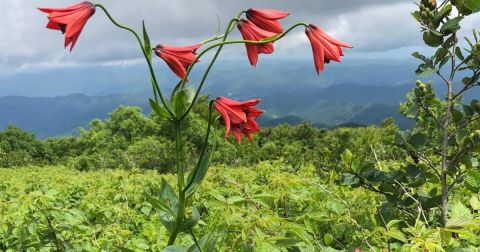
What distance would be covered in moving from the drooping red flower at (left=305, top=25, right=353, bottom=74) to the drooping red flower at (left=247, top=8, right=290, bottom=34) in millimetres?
121

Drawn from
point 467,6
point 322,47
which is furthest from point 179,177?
point 467,6

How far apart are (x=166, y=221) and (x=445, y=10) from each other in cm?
169

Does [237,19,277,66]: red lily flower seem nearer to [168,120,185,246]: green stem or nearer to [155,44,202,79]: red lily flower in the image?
[155,44,202,79]: red lily flower

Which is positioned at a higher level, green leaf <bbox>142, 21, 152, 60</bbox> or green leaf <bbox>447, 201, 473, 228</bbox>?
green leaf <bbox>142, 21, 152, 60</bbox>

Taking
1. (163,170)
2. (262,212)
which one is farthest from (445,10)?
(163,170)

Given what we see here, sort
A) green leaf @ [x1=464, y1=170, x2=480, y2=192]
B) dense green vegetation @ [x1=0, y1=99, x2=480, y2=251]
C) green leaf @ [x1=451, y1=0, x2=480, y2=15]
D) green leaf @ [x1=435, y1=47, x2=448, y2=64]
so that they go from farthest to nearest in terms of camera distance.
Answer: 1. green leaf @ [x1=435, y1=47, x2=448, y2=64]
2. green leaf @ [x1=451, y1=0, x2=480, y2=15]
3. green leaf @ [x1=464, y1=170, x2=480, y2=192]
4. dense green vegetation @ [x1=0, y1=99, x2=480, y2=251]

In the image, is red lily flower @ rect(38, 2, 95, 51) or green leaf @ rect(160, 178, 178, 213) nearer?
red lily flower @ rect(38, 2, 95, 51)

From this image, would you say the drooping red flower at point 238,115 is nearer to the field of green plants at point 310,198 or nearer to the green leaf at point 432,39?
the field of green plants at point 310,198

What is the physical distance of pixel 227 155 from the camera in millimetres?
27078

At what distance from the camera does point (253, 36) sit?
1.88 meters

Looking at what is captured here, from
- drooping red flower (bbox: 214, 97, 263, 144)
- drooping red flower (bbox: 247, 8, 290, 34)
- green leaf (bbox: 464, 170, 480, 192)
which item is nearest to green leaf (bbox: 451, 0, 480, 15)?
green leaf (bbox: 464, 170, 480, 192)

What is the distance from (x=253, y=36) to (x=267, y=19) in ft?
0.27

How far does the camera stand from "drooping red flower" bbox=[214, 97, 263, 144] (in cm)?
181

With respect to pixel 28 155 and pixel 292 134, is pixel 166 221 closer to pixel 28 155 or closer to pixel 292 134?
pixel 292 134
